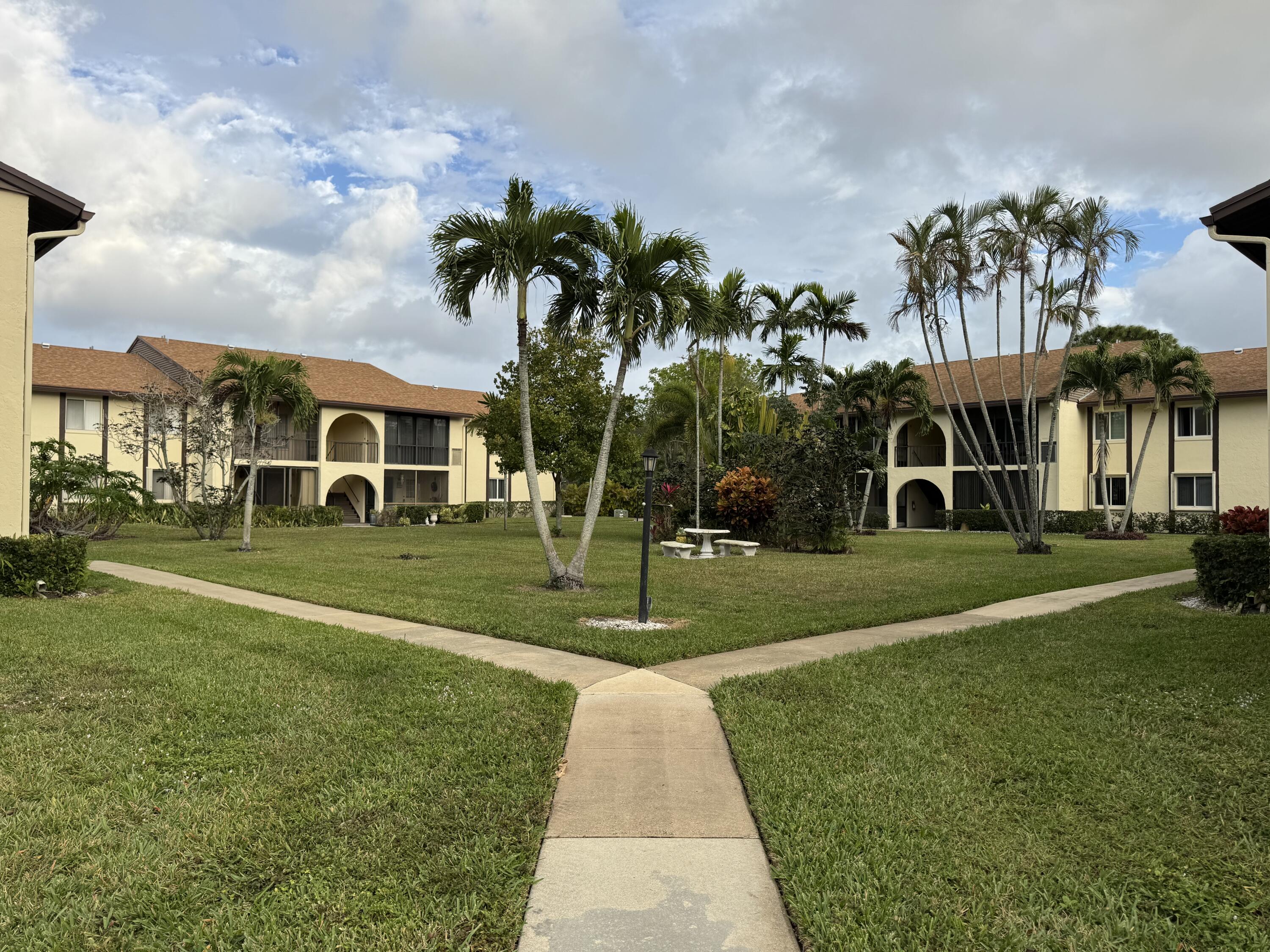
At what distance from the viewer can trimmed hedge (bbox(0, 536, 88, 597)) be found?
37.3 feet

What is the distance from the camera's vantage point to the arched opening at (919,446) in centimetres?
3850

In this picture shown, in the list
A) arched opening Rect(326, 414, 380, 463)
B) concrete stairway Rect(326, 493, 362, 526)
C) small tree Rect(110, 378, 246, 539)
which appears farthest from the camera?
concrete stairway Rect(326, 493, 362, 526)

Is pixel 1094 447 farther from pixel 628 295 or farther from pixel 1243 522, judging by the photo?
pixel 628 295

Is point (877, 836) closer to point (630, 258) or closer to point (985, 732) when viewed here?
point (985, 732)

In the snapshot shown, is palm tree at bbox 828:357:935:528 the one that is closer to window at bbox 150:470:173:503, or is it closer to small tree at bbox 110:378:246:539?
small tree at bbox 110:378:246:539

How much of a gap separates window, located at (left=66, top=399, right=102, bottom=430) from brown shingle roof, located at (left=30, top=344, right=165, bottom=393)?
2.68 feet

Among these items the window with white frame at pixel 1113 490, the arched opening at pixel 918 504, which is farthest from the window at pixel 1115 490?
the arched opening at pixel 918 504

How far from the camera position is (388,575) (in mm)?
15906

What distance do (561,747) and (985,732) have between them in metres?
2.91

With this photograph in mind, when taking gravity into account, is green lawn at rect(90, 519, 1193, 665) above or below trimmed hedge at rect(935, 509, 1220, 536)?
below

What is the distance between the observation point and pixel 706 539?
21438 mm

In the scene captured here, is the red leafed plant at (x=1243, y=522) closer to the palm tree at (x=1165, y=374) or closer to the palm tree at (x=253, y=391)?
the palm tree at (x=1165, y=374)

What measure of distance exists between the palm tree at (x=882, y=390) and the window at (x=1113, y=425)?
6.59 metres

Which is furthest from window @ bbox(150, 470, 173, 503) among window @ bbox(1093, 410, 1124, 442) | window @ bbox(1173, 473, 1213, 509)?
window @ bbox(1173, 473, 1213, 509)
